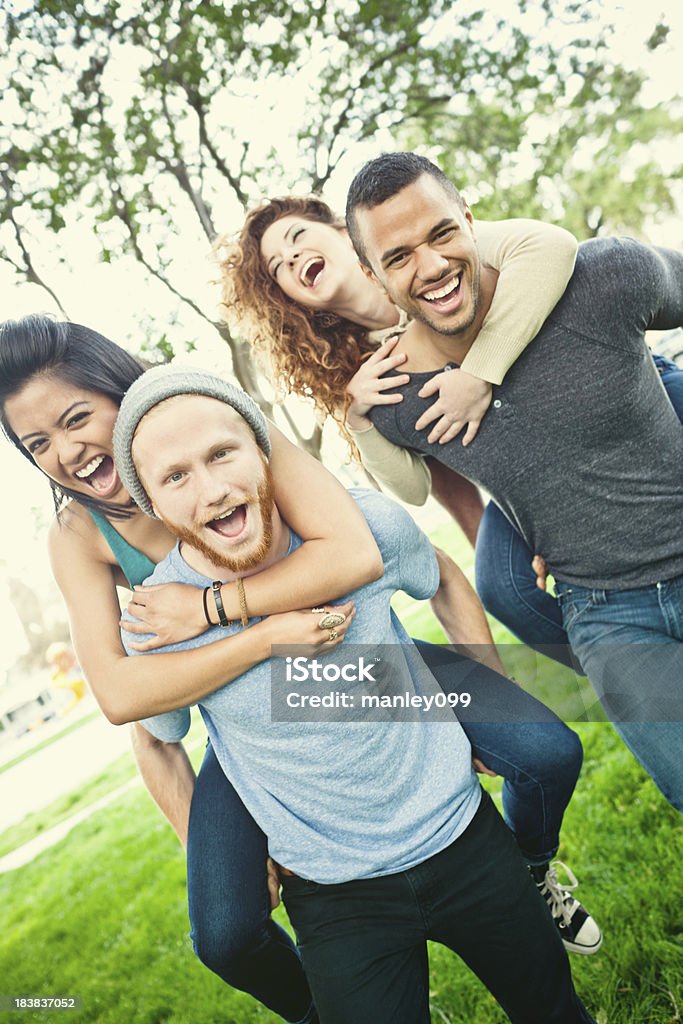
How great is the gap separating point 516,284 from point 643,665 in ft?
3.10

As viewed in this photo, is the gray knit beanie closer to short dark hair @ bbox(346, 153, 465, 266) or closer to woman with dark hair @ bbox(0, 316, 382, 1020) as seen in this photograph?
woman with dark hair @ bbox(0, 316, 382, 1020)

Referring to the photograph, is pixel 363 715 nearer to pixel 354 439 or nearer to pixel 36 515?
pixel 354 439

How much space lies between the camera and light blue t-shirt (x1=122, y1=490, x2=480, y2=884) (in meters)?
1.58

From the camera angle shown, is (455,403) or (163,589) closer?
(163,589)

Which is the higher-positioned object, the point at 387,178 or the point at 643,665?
the point at 387,178

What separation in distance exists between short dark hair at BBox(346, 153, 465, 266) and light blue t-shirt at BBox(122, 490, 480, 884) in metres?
0.72

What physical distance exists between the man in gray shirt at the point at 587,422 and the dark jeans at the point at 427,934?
456mm

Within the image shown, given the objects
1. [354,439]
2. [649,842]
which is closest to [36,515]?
[354,439]

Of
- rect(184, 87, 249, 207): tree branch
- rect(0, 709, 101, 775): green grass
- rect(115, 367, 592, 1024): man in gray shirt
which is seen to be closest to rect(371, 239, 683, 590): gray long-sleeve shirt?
rect(115, 367, 592, 1024): man in gray shirt

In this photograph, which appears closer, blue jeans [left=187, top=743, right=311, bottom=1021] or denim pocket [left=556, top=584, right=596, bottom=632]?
blue jeans [left=187, top=743, right=311, bottom=1021]

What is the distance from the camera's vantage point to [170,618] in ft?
5.15

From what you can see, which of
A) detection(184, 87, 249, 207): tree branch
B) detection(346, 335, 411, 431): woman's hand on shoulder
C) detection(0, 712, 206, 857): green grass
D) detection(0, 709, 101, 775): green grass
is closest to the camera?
detection(346, 335, 411, 431): woman's hand on shoulder

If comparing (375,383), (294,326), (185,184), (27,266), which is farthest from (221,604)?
(185,184)

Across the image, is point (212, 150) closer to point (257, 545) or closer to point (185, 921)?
point (257, 545)
